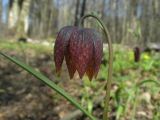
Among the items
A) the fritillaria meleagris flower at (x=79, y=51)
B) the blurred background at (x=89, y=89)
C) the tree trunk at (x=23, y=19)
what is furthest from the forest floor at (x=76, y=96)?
the tree trunk at (x=23, y=19)

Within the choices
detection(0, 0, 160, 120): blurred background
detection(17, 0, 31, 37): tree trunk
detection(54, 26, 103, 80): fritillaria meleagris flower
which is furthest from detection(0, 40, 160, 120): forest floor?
detection(17, 0, 31, 37): tree trunk

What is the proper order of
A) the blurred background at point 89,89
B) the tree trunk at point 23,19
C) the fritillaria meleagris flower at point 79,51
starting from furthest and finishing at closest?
1. the tree trunk at point 23,19
2. the blurred background at point 89,89
3. the fritillaria meleagris flower at point 79,51

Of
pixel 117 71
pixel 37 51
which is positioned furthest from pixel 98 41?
pixel 37 51

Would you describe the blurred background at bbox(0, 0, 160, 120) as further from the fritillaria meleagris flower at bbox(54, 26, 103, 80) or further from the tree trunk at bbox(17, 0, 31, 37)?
the tree trunk at bbox(17, 0, 31, 37)

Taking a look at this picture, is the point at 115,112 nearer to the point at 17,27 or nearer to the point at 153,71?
the point at 153,71

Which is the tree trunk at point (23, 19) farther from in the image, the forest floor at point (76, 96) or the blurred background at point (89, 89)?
the forest floor at point (76, 96)

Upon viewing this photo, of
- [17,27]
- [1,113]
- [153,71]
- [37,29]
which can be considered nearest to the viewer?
[1,113]

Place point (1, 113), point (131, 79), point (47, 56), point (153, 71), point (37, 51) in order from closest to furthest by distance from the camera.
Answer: point (1, 113), point (131, 79), point (153, 71), point (47, 56), point (37, 51)
